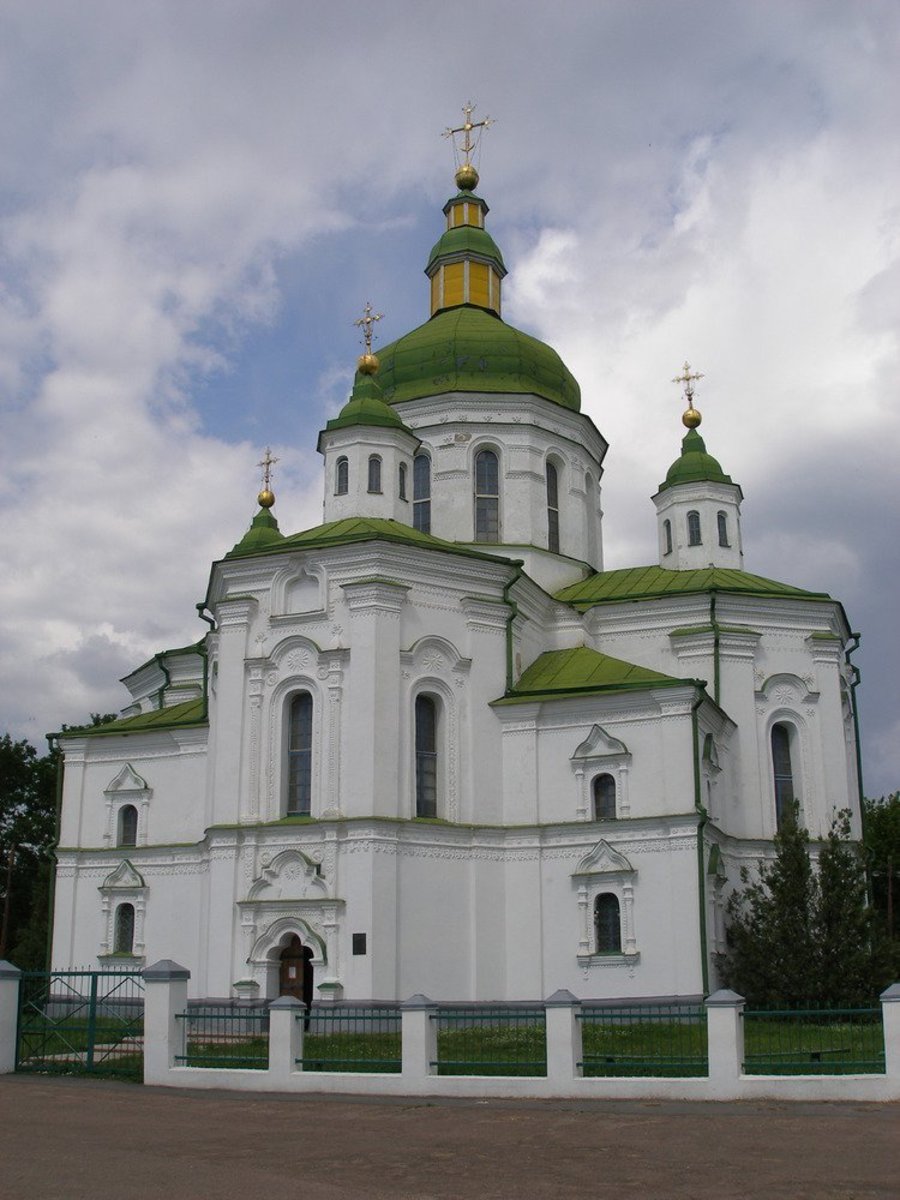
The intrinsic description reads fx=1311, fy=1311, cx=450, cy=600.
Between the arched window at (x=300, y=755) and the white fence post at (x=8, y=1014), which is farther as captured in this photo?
→ the arched window at (x=300, y=755)

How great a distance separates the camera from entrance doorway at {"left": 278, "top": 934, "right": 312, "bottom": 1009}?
23.4 meters

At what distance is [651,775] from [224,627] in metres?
8.61

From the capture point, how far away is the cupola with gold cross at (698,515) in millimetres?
31844

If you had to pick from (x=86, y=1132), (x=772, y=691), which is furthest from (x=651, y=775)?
(x=86, y=1132)

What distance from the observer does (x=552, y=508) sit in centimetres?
3144

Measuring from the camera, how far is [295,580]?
25.0 m

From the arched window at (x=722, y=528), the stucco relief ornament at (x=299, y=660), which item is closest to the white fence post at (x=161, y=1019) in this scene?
the stucco relief ornament at (x=299, y=660)

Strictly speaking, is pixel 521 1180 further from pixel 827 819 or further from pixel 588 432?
pixel 588 432

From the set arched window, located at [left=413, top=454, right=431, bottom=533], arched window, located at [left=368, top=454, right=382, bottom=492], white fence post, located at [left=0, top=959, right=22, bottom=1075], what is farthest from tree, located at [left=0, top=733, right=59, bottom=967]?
white fence post, located at [left=0, top=959, right=22, bottom=1075]

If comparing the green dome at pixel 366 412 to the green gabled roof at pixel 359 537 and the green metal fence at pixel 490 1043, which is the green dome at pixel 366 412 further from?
the green metal fence at pixel 490 1043

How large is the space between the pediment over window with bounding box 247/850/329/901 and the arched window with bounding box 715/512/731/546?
1401cm

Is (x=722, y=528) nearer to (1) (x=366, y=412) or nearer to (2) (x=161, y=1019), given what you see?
(1) (x=366, y=412)

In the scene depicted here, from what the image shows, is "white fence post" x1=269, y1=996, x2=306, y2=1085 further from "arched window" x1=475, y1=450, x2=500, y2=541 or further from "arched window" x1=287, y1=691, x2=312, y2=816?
"arched window" x1=475, y1=450, x2=500, y2=541

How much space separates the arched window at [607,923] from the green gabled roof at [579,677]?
12.8ft
